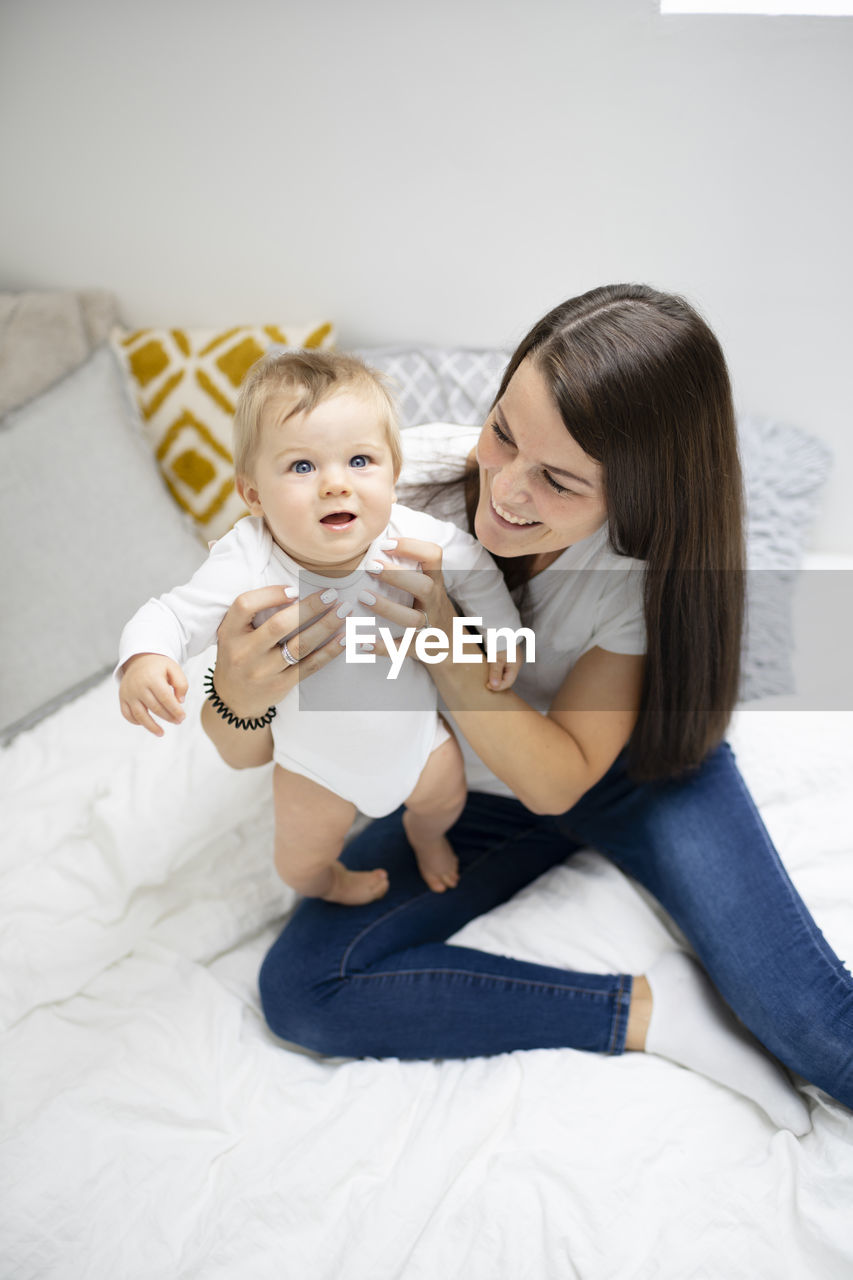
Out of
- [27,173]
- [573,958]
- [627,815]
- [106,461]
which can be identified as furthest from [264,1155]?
[27,173]

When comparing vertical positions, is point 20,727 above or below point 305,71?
below

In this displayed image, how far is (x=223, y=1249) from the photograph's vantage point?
3.14 feet

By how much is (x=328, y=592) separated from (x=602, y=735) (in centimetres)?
43

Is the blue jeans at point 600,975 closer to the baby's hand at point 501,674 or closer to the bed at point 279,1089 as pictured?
the bed at point 279,1089

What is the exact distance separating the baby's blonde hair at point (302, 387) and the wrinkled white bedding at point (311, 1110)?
27.2 inches

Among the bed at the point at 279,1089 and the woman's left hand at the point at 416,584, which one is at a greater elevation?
the woman's left hand at the point at 416,584

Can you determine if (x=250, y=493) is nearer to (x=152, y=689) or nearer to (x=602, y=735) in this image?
(x=152, y=689)

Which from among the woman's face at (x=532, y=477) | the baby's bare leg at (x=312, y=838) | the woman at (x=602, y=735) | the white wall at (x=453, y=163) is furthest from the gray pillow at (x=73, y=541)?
the woman's face at (x=532, y=477)

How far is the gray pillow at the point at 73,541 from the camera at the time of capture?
159 cm

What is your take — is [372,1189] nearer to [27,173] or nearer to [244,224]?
[244,224]

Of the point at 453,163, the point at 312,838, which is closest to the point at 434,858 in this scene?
the point at 312,838

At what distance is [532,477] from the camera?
0.97m

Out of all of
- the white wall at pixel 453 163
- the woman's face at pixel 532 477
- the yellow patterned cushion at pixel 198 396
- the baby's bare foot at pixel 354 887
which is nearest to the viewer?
the woman's face at pixel 532 477

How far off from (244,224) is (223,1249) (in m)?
1.77
